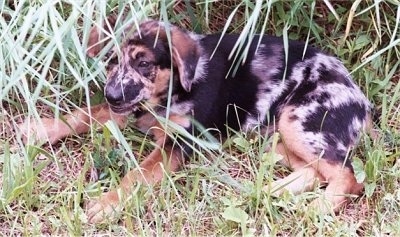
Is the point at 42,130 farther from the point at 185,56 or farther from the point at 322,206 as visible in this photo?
the point at 322,206

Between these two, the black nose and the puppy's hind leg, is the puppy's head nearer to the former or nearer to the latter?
the black nose

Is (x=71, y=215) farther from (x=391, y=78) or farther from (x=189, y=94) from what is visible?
(x=391, y=78)

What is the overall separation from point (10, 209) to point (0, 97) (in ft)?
1.31

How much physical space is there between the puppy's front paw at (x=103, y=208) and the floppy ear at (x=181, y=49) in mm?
518

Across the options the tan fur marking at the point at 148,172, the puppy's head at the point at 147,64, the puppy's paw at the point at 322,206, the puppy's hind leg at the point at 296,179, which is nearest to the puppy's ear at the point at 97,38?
the puppy's head at the point at 147,64

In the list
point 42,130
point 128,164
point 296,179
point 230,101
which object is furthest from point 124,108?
point 296,179

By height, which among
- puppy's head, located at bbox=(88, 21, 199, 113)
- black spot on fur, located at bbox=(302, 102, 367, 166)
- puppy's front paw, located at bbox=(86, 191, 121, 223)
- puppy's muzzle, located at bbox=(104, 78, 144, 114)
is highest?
puppy's head, located at bbox=(88, 21, 199, 113)

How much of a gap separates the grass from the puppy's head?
3.2 inches

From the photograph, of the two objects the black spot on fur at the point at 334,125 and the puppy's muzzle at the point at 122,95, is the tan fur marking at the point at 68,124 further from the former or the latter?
the black spot on fur at the point at 334,125

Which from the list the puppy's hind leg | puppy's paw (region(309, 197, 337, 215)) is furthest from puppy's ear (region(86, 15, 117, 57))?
puppy's paw (region(309, 197, 337, 215))

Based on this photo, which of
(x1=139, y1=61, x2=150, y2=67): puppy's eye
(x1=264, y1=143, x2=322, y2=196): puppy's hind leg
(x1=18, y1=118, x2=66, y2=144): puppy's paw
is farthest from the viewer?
(x1=18, y1=118, x2=66, y2=144): puppy's paw

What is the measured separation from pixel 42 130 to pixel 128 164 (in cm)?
39

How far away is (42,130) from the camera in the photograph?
3.23m

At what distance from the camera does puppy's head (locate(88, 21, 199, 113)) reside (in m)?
3.07
